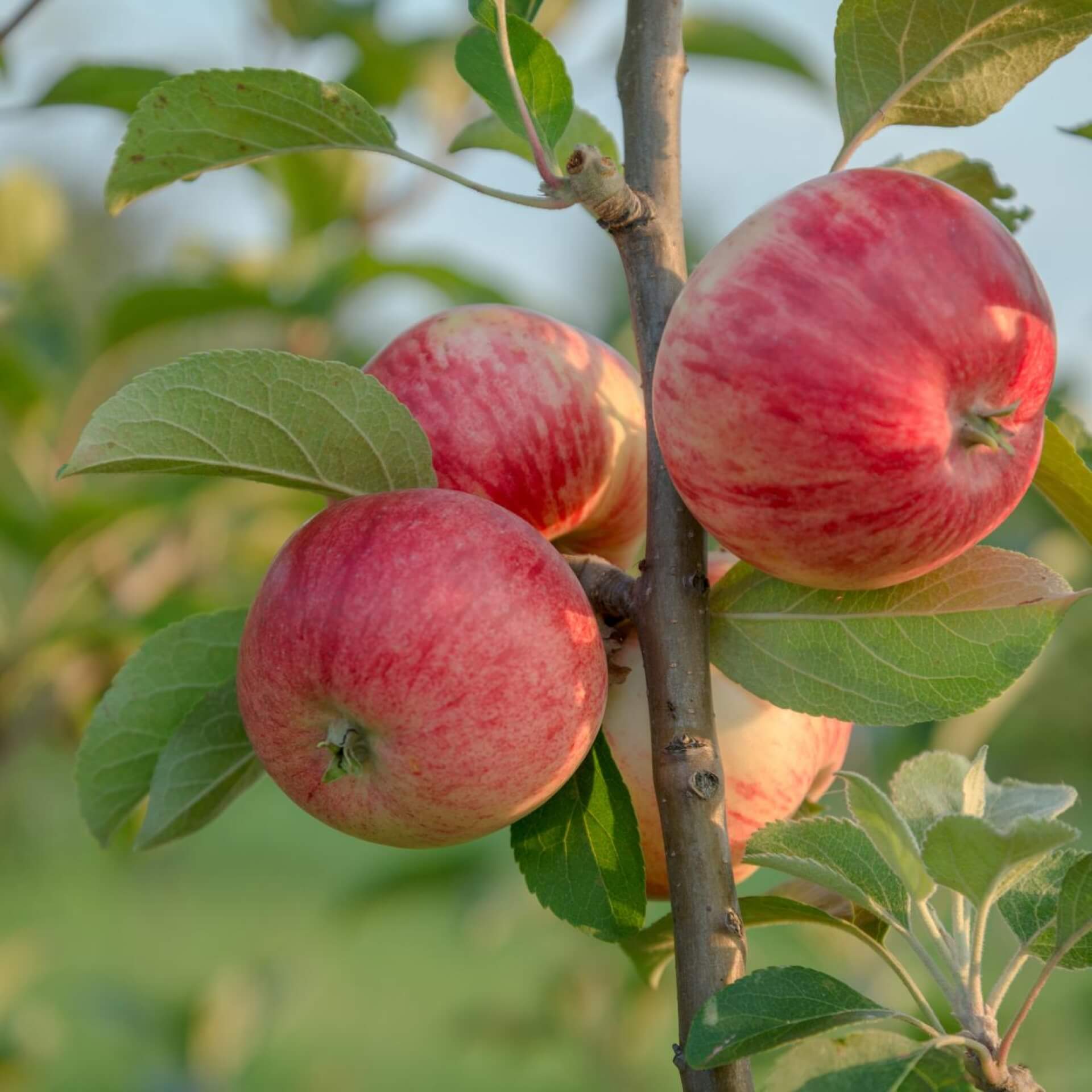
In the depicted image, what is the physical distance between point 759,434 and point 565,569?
0.51 ft

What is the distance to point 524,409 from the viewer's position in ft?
2.67

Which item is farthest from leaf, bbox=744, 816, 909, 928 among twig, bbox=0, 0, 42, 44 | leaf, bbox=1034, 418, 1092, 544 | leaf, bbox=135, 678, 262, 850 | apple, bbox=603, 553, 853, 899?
twig, bbox=0, 0, 42, 44

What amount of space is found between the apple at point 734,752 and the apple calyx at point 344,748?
186mm

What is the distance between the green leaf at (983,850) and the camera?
0.56 metres

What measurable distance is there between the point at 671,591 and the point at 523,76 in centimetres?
32

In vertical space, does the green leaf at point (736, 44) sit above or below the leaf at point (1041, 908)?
above

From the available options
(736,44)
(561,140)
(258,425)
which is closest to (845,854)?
(258,425)

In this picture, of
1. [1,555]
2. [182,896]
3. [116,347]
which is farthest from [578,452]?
[182,896]

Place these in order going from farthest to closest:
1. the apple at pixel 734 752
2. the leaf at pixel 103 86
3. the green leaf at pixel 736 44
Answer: the green leaf at pixel 736 44, the leaf at pixel 103 86, the apple at pixel 734 752

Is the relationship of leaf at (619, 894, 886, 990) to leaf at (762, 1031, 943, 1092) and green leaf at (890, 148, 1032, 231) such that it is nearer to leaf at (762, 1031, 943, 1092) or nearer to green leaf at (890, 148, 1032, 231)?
leaf at (762, 1031, 943, 1092)

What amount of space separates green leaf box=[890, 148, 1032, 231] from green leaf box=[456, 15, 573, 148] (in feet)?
0.86

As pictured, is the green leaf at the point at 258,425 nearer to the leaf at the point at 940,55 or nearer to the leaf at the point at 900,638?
the leaf at the point at 900,638

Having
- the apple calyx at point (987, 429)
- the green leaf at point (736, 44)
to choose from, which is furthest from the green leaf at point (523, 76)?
the green leaf at point (736, 44)

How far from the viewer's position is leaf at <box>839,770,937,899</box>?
0.60 m
